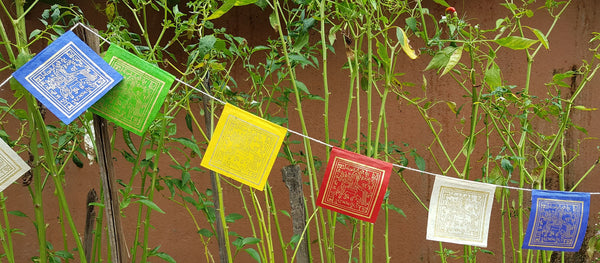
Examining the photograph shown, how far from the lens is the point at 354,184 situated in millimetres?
1526

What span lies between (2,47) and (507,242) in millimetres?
2352

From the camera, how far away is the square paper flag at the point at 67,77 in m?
1.29

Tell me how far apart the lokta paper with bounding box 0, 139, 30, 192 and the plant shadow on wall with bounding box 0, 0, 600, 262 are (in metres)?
0.08

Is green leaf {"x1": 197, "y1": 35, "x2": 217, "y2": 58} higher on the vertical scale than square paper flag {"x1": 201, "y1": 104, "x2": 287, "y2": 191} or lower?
higher

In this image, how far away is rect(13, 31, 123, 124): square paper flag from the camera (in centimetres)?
129

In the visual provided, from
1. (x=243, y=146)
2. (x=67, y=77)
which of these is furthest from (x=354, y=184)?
(x=67, y=77)

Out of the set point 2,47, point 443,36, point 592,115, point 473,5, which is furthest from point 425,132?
point 2,47

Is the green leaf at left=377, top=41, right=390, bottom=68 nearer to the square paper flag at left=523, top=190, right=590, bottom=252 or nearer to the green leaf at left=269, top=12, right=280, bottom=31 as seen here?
the green leaf at left=269, top=12, right=280, bottom=31

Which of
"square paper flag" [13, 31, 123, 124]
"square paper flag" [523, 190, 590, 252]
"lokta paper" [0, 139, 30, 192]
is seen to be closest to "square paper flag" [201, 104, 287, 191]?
"square paper flag" [13, 31, 123, 124]

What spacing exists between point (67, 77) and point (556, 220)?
55.5 inches

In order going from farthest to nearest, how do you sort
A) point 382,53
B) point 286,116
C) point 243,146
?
point 286,116 < point 382,53 < point 243,146

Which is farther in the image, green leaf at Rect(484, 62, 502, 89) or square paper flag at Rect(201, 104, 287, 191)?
green leaf at Rect(484, 62, 502, 89)

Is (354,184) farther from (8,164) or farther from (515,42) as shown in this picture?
(8,164)

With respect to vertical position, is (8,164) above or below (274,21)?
below
